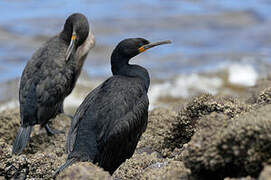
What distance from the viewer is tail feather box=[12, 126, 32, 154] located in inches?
265

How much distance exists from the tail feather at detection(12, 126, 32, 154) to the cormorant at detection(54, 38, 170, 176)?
167 cm

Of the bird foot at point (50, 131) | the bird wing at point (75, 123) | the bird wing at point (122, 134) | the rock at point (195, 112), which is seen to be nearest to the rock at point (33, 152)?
the bird foot at point (50, 131)

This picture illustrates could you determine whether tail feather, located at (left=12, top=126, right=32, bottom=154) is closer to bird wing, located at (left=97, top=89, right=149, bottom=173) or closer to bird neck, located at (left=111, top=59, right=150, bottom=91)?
bird neck, located at (left=111, top=59, right=150, bottom=91)

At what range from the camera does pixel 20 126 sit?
23.9 ft

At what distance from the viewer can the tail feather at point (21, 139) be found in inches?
265

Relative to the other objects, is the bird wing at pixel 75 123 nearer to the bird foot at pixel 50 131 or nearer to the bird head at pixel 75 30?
the bird foot at pixel 50 131

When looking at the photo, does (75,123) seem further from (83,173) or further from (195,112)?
(83,173)

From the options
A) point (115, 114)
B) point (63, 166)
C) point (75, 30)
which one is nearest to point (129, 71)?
point (115, 114)

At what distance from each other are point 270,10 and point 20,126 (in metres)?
16.3

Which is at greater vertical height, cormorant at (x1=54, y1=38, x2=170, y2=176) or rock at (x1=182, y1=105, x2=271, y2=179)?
rock at (x1=182, y1=105, x2=271, y2=179)

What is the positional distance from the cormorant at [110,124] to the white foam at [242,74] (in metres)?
8.80

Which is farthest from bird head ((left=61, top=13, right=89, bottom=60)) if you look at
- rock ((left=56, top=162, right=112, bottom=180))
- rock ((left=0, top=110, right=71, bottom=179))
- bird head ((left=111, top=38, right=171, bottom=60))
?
rock ((left=56, top=162, right=112, bottom=180))

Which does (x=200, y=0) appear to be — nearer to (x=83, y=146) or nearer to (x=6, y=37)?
(x=6, y=37)

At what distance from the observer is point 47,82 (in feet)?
25.0
